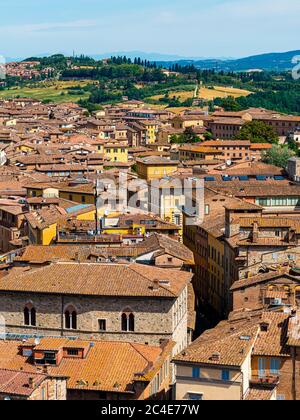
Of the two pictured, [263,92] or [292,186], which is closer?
[292,186]

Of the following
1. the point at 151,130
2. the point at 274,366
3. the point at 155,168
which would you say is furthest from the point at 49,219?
the point at 151,130

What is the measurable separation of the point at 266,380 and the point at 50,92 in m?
139

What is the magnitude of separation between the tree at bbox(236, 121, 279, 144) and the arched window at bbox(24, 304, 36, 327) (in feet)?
195

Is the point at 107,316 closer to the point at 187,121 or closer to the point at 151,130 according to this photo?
the point at 151,130

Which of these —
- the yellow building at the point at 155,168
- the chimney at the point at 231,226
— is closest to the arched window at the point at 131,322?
the chimney at the point at 231,226

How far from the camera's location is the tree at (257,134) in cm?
8625

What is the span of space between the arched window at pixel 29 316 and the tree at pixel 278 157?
1593 inches

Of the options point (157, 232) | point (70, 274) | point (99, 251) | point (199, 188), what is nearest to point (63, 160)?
point (199, 188)

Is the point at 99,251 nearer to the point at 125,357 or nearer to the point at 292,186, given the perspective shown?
the point at 125,357

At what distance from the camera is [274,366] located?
21625 mm

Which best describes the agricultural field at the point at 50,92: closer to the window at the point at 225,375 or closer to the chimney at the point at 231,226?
the chimney at the point at 231,226

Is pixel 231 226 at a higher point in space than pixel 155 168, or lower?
higher
